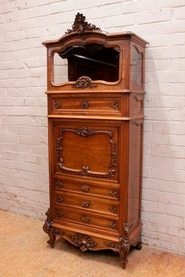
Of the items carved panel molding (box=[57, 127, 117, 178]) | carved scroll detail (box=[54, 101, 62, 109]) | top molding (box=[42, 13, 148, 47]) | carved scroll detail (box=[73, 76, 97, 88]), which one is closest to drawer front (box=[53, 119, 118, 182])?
carved panel molding (box=[57, 127, 117, 178])

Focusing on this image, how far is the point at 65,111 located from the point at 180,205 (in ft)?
3.67

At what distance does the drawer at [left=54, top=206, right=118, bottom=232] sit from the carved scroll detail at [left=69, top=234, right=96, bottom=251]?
0.10m

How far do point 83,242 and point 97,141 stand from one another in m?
0.77

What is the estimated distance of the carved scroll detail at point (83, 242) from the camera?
6.96ft

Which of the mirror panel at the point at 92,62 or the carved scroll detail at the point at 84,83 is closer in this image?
the carved scroll detail at the point at 84,83

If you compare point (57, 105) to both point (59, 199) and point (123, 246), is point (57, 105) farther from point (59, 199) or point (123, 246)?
point (123, 246)

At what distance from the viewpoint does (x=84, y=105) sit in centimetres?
204

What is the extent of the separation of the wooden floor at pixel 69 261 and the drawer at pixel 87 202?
38 centimetres

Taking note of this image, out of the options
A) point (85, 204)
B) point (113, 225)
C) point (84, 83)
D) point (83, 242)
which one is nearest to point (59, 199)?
point (85, 204)

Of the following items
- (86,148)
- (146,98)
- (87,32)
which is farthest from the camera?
(146,98)

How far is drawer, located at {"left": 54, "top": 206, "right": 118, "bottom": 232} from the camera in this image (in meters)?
2.05

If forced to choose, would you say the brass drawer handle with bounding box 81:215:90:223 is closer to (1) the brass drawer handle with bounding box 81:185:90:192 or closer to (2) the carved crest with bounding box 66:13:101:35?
(1) the brass drawer handle with bounding box 81:185:90:192

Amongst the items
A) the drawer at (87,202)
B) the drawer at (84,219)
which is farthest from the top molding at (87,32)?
the drawer at (84,219)

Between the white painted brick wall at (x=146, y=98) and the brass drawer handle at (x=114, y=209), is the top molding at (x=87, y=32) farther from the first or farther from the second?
the brass drawer handle at (x=114, y=209)
